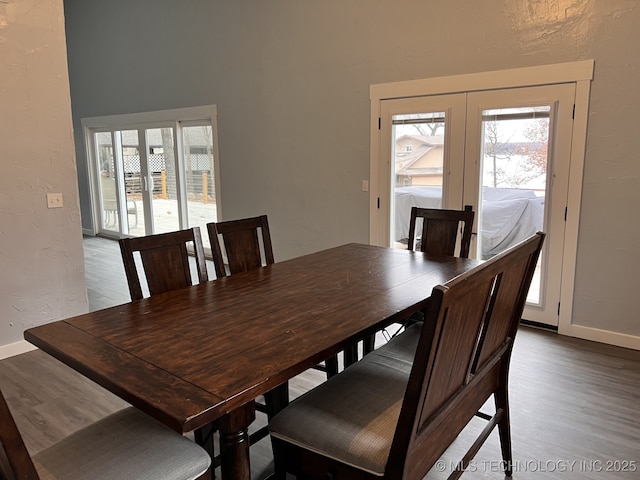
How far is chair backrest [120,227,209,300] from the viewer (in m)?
2.14

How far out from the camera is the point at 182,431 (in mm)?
1099

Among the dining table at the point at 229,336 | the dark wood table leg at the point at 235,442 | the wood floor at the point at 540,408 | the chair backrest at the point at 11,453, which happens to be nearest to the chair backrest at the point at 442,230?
the dining table at the point at 229,336

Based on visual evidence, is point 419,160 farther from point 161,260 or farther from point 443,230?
point 161,260

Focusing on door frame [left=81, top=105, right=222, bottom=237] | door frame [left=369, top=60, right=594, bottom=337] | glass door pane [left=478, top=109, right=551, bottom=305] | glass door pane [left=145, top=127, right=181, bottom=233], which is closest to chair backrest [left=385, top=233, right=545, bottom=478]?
door frame [left=369, top=60, right=594, bottom=337]

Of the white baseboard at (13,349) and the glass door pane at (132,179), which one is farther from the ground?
the glass door pane at (132,179)

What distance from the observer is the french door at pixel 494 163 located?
141 inches

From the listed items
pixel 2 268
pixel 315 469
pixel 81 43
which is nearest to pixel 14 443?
pixel 315 469

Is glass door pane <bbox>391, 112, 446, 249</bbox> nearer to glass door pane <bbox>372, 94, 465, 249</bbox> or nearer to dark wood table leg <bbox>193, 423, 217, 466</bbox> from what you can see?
glass door pane <bbox>372, 94, 465, 249</bbox>

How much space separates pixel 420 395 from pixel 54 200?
130 inches

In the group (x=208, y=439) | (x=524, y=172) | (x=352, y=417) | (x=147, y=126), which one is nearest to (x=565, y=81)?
(x=524, y=172)

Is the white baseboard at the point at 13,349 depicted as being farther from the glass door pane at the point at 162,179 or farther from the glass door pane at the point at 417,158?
the glass door pane at the point at 162,179

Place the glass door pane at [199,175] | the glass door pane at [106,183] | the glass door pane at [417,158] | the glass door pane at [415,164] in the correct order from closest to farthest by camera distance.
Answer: the glass door pane at [417,158] < the glass door pane at [415,164] < the glass door pane at [199,175] < the glass door pane at [106,183]

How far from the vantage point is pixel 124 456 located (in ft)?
4.54

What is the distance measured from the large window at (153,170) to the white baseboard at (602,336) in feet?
13.9
